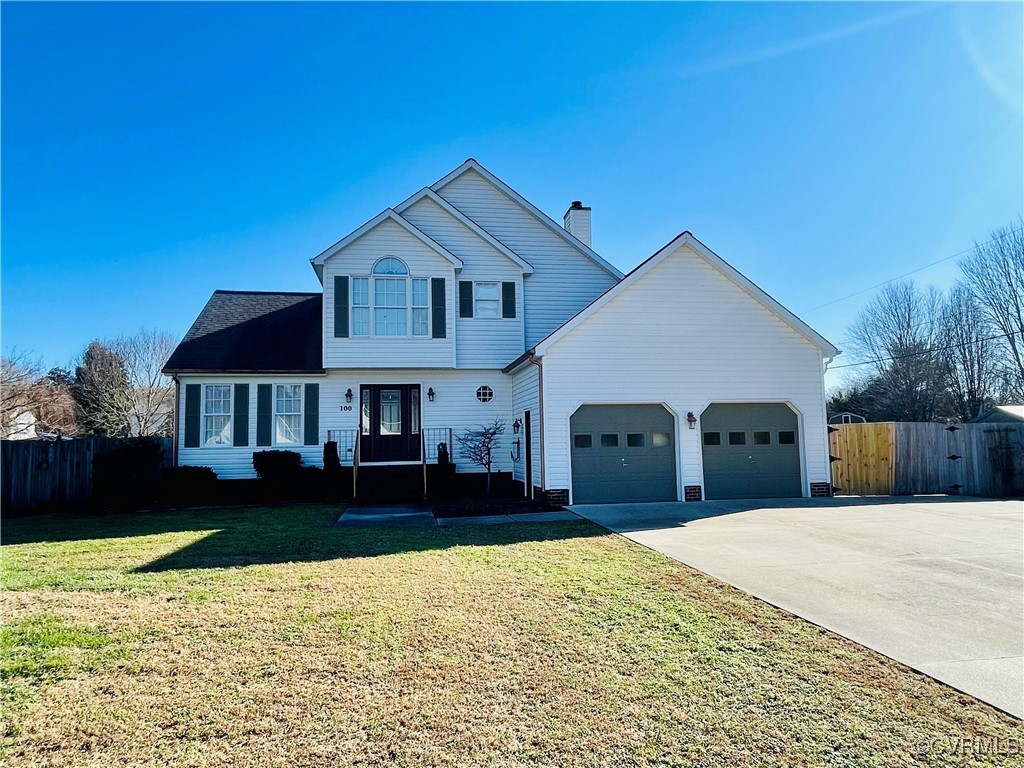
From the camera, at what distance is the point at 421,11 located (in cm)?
1086

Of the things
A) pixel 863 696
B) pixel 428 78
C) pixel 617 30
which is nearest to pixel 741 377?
pixel 617 30

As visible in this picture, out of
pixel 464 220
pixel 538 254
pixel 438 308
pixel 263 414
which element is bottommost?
pixel 263 414

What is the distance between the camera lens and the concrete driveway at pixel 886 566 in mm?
4559

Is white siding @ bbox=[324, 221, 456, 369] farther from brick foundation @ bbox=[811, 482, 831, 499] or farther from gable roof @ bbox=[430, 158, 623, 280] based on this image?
brick foundation @ bbox=[811, 482, 831, 499]

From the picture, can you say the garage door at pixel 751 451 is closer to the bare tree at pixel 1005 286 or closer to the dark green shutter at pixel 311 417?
the dark green shutter at pixel 311 417

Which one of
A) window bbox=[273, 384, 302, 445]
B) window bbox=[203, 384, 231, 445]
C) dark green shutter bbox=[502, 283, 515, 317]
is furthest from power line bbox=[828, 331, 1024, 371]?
window bbox=[203, 384, 231, 445]

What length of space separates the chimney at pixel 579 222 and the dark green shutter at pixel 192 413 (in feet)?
39.9

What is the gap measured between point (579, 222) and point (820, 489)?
424 inches

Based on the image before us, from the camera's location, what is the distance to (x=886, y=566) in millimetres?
7258

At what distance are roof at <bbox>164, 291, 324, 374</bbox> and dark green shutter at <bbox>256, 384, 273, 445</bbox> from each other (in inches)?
24.6

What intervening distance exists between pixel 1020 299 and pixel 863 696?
32704mm

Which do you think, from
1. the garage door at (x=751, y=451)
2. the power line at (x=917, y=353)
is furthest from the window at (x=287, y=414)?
the power line at (x=917, y=353)

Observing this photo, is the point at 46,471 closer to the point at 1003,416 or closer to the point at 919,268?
the point at 1003,416

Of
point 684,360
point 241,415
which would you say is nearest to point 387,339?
point 241,415
